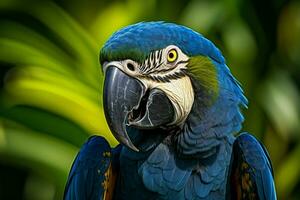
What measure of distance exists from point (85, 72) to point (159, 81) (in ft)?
5.63

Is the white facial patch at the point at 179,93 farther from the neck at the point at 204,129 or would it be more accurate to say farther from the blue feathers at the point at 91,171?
the blue feathers at the point at 91,171

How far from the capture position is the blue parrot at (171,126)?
2.22 meters

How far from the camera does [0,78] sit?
451 cm

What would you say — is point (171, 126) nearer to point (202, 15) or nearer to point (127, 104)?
point (127, 104)

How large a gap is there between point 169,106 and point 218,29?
6.56 ft

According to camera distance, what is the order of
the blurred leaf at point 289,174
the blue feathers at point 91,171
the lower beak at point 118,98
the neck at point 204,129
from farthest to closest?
the blurred leaf at point 289,174, the blue feathers at point 91,171, the neck at point 204,129, the lower beak at point 118,98

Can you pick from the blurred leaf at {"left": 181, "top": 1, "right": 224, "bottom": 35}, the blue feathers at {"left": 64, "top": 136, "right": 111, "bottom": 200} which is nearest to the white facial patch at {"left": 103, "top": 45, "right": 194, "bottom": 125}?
the blue feathers at {"left": 64, "top": 136, "right": 111, "bottom": 200}

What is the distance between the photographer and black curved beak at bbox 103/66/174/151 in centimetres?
220

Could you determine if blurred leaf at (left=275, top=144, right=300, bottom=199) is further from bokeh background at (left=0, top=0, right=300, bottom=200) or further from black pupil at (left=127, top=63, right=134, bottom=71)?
black pupil at (left=127, top=63, right=134, bottom=71)

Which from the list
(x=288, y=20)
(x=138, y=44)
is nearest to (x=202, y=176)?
(x=138, y=44)

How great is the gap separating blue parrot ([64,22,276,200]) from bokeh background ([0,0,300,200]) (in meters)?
1.30

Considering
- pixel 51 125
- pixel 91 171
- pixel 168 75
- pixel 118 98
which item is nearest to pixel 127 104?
pixel 118 98

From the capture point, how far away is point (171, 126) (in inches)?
92.5

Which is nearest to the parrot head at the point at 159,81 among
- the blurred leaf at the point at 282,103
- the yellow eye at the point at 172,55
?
the yellow eye at the point at 172,55
